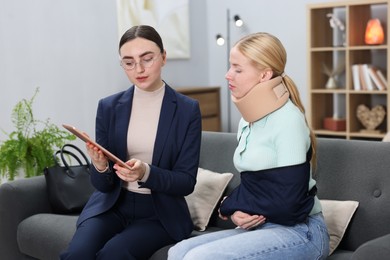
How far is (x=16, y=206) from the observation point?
324 cm

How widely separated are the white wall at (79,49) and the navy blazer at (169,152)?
2.39 m

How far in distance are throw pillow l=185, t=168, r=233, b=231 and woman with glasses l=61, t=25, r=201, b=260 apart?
27 cm

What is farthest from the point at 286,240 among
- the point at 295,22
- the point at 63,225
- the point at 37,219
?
the point at 295,22

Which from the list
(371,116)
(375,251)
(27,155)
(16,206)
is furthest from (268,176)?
(371,116)

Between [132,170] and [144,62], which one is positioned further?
[144,62]

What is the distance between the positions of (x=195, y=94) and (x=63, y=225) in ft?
10.2

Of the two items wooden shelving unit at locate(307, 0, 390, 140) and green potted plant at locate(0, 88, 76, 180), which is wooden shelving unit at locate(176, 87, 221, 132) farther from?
green potted plant at locate(0, 88, 76, 180)

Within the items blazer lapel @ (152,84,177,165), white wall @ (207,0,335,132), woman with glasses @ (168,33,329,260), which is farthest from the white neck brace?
white wall @ (207,0,335,132)

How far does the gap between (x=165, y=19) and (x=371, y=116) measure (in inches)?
78.6

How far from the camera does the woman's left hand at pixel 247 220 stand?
2203 millimetres

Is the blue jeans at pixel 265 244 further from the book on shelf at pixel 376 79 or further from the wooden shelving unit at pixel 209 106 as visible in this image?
the wooden shelving unit at pixel 209 106

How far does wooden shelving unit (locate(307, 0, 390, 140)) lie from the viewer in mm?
5418

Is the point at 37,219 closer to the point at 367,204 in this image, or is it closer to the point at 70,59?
the point at 367,204

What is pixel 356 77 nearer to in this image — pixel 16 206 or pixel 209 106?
pixel 209 106
